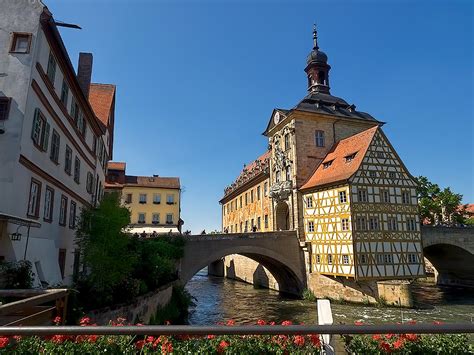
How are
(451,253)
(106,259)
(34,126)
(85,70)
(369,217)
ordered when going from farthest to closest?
(451,253) → (369,217) → (85,70) → (106,259) → (34,126)

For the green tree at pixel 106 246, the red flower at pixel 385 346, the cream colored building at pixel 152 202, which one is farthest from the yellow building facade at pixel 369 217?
the cream colored building at pixel 152 202

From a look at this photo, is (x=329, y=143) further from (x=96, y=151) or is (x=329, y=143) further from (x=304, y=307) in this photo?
(x=96, y=151)

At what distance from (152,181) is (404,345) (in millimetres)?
43235

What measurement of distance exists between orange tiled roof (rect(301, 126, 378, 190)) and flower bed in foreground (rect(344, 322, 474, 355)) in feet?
69.8

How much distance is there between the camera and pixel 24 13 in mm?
11695

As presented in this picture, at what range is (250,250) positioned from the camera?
28.6 metres

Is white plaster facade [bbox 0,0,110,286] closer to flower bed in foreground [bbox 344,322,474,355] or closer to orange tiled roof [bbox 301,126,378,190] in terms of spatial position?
flower bed in foreground [bbox 344,322,474,355]

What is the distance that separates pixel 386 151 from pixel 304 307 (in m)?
13.7

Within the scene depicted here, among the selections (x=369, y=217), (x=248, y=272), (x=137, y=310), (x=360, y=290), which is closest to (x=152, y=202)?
(x=248, y=272)

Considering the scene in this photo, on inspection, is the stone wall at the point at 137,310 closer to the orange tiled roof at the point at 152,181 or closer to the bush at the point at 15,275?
the bush at the point at 15,275

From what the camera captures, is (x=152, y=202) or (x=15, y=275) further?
(x=152, y=202)

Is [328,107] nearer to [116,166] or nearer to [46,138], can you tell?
[116,166]

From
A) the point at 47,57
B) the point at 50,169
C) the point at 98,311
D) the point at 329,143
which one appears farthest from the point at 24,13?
the point at 329,143

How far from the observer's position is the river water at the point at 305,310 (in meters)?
21.2
